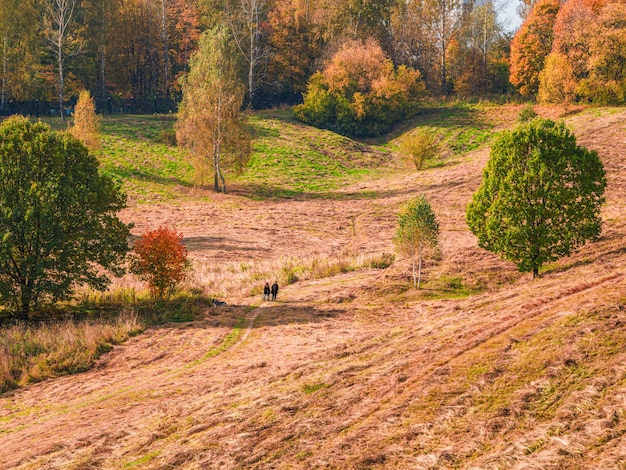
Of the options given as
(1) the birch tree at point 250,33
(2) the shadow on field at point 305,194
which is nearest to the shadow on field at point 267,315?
(2) the shadow on field at point 305,194

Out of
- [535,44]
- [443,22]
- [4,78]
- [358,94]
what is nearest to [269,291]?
[358,94]

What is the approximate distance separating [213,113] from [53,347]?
4695 centimetres

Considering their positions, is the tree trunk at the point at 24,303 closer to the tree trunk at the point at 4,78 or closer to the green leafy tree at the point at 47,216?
the green leafy tree at the point at 47,216

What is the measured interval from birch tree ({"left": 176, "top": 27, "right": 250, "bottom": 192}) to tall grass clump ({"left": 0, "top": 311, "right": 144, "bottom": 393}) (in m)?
42.2

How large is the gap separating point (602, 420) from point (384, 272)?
26917mm

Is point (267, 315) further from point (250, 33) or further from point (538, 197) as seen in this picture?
point (250, 33)

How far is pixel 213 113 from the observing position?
68750 mm

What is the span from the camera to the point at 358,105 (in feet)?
308

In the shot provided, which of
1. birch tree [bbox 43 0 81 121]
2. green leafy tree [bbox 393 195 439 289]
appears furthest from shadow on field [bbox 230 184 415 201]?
birch tree [bbox 43 0 81 121]

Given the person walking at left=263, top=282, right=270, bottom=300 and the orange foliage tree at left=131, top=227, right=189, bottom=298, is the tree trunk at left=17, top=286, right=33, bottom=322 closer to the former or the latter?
the orange foliage tree at left=131, top=227, right=189, bottom=298

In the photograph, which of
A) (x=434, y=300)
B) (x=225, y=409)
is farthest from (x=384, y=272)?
(x=225, y=409)

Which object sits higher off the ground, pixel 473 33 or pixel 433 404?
pixel 473 33

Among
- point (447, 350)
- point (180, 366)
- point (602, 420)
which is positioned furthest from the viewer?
point (180, 366)

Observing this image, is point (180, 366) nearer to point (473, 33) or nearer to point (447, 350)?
point (447, 350)
